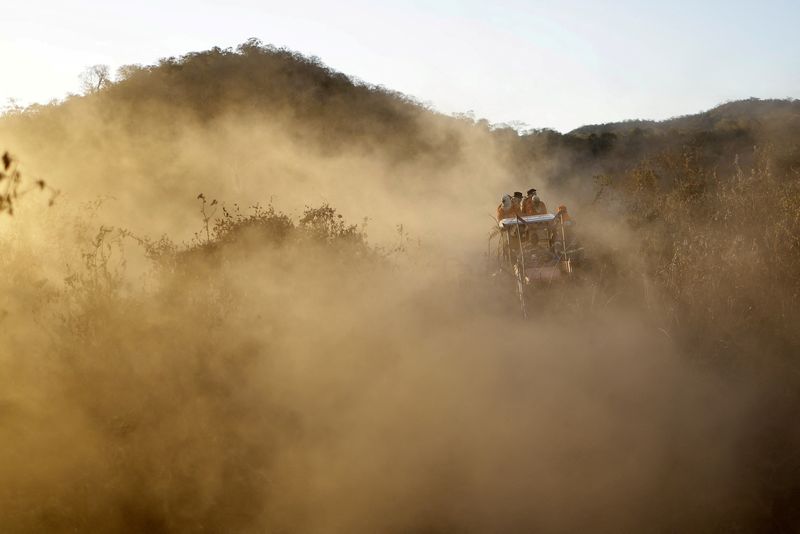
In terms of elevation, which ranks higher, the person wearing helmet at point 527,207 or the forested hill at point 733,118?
the forested hill at point 733,118

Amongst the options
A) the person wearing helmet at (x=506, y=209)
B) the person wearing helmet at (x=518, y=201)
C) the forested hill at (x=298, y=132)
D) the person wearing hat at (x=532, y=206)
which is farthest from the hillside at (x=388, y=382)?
the forested hill at (x=298, y=132)

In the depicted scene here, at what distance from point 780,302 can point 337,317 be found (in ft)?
14.6

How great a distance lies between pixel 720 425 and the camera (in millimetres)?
6105

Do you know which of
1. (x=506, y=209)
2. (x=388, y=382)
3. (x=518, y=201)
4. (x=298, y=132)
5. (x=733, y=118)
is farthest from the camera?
(x=733, y=118)

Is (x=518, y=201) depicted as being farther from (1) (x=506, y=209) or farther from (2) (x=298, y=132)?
→ (2) (x=298, y=132)

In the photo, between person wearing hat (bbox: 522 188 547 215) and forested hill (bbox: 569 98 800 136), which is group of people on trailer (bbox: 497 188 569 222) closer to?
person wearing hat (bbox: 522 188 547 215)

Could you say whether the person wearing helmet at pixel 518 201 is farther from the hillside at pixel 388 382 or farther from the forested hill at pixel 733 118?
the forested hill at pixel 733 118

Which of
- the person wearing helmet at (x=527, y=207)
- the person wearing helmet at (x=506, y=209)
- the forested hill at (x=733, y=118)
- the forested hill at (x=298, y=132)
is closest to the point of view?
the person wearing helmet at (x=506, y=209)

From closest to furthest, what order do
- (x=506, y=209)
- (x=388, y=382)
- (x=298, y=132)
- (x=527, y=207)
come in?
(x=388, y=382), (x=506, y=209), (x=527, y=207), (x=298, y=132)

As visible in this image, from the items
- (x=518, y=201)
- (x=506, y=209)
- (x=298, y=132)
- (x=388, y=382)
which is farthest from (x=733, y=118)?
(x=388, y=382)

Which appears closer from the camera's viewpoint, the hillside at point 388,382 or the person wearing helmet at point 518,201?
the hillside at point 388,382

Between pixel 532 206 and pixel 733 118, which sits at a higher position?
pixel 733 118

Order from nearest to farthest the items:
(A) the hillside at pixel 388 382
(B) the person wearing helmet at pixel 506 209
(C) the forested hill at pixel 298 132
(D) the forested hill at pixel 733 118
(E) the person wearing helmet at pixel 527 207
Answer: (A) the hillside at pixel 388 382 < (B) the person wearing helmet at pixel 506 209 < (E) the person wearing helmet at pixel 527 207 < (C) the forested hill at pixel 298 132 < (D) the forested hill at pixel 733 118

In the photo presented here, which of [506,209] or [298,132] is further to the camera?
[298,132]
